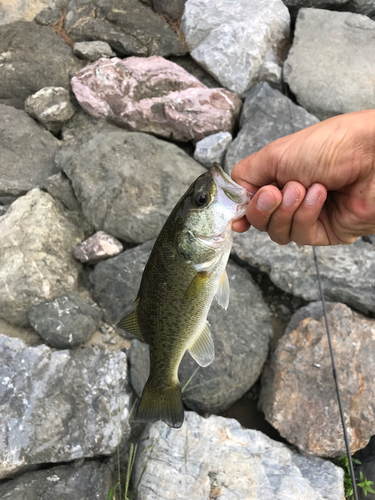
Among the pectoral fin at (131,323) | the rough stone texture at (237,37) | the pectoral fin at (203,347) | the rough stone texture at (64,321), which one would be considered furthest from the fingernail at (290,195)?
the rough stone texture at (237,37)

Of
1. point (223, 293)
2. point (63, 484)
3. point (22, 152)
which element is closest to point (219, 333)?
point (223, 293)

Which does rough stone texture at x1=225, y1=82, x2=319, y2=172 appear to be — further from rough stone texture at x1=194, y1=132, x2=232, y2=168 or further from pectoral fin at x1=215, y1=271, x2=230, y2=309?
pectoral fin at x1=215, y1=271, x2=230, y2=309

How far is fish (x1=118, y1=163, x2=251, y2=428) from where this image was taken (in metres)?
1.78

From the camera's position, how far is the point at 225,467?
265cm

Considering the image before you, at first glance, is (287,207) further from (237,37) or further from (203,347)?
(237,37)

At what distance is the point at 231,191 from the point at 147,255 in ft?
6.15

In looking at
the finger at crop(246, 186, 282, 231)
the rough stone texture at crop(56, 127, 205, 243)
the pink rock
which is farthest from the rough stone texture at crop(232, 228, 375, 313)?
the pink rock

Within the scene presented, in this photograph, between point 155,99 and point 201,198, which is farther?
point 155,99

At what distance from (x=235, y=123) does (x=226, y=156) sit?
81 cm

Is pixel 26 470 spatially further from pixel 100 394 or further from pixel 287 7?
pixel 287 7

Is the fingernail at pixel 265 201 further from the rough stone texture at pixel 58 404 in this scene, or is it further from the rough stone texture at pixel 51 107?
the rough stone texture at pixel 51 107

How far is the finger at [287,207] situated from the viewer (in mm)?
1809

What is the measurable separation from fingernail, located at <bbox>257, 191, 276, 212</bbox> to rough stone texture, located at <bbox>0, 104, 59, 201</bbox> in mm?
3244

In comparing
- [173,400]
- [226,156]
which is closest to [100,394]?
[173,400]
